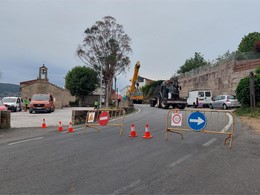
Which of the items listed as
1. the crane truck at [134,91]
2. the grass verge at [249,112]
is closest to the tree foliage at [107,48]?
the crane truck at [134,91]

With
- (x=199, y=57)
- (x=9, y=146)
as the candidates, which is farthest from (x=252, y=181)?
(x=199, y=57)

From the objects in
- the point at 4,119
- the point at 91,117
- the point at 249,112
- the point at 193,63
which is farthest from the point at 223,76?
the point at 193,63

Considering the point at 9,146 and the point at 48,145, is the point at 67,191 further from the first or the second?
the point at 9,146

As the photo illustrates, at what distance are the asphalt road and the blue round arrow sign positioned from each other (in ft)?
1.49

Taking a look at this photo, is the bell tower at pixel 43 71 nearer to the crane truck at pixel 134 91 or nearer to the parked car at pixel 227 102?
the crane truck at pixel 134 91

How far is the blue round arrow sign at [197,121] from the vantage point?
27.9 feet

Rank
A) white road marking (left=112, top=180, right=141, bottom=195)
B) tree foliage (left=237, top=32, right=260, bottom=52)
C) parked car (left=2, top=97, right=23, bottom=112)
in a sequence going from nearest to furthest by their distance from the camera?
white road marking (left=112, top=180, right=141, bottom=195) → parked car (left=2, top=97, right=23, bottom=112) → tree foliage (left=237, top=32, right=260, bottom=52)

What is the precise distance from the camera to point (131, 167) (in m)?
5.53

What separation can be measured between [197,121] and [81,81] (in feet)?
159

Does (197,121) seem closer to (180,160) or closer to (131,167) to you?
(180,160)

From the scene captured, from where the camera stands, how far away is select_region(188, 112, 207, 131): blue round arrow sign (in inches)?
335

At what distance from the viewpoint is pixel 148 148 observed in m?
7.45

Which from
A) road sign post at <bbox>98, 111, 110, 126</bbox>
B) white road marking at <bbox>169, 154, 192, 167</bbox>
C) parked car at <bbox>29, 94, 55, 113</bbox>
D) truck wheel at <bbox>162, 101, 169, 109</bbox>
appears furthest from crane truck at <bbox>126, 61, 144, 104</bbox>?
white road marking at <bbox>169, 154, 192, 167</bbox>

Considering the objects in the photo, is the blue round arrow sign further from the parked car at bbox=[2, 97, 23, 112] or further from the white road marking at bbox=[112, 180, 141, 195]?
the parked car at bbox=[2, 97, 23, 112]
